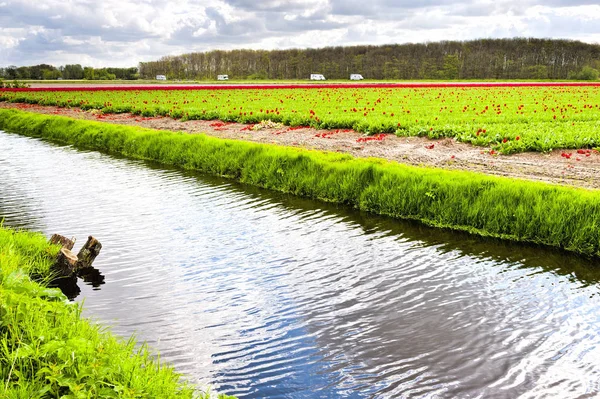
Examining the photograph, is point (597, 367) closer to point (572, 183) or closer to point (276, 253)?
point (276, 253)

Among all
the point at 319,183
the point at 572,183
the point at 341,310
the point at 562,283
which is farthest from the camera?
the point at 319,183

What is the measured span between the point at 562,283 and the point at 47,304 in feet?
21.3

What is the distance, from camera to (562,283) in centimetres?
727

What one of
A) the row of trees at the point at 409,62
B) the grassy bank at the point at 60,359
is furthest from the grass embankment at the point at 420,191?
the row of trees at the point at 409,62

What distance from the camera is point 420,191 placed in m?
10.7

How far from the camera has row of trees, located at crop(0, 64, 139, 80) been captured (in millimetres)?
101688

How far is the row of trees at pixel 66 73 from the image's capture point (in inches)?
4003

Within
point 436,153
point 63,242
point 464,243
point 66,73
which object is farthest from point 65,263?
point 66,73

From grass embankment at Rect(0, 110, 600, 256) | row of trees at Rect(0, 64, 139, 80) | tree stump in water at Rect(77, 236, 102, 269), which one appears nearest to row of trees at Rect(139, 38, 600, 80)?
row of trees at Rect(0, 64, 139, 80)

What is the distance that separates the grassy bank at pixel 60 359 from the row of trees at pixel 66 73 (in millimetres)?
108466

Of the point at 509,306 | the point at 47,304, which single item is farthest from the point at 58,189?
the point at 509,306

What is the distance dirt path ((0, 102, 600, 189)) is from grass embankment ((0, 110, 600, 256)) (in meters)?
2.00

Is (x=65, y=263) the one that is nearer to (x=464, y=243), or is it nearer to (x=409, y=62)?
(x=464, y=243)

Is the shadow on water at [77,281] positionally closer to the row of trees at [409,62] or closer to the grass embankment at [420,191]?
the grass embankment at [420,191]
